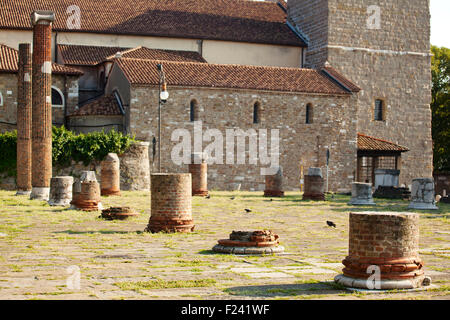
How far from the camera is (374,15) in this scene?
137 ft

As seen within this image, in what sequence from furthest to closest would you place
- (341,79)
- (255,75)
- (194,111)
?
(341,79) → (255,75) → (194,111)

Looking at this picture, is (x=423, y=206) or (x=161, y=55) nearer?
(x=423, y=206)

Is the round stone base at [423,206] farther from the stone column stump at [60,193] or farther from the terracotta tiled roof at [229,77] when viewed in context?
the terracotta tiled roof at [229,77]

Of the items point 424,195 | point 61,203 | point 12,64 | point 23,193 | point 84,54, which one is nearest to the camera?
point 61,203

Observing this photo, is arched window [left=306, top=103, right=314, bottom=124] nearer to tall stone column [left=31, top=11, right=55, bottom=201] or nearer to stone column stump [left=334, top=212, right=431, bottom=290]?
tall stone column [left=31, top=11, right=55, bottom=201]

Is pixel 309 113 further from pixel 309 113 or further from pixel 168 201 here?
pixel 168 201

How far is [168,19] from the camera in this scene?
41469mm

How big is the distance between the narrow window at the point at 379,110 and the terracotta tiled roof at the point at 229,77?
5622 mm

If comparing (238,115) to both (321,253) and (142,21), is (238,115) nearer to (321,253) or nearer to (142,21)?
(142,21)

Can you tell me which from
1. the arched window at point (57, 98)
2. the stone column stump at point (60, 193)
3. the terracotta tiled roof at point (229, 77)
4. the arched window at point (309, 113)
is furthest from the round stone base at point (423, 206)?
the arched window at point (57, 98)

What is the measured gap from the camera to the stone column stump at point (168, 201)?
12.7 m

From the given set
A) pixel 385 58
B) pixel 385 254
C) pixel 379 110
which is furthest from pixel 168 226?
pixel 385 58

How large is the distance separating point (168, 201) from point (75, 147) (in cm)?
1807

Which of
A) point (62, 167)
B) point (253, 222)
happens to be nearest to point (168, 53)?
point (62, 167)
